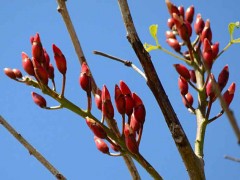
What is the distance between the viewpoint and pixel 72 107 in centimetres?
146

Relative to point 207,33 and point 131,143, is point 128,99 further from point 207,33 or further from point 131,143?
point 207,33

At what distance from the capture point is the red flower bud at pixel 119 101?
142 centimetres

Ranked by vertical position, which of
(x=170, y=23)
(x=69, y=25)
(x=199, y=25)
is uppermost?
(x=69, y=25)

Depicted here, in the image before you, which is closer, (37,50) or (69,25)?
(37,50)

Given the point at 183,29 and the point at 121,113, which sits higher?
the point at 183,29

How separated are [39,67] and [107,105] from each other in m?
0.29

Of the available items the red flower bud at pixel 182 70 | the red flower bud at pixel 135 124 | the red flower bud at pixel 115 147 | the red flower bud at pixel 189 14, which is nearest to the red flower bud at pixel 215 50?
the red flower bud at pixel 182 70

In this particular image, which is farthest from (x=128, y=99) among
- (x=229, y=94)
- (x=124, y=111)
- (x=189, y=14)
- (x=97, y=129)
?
(x=189, y=14)

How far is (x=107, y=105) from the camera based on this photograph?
1416 mm

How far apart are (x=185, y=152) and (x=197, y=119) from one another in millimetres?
334

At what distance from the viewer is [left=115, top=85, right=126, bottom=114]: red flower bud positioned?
1420mm

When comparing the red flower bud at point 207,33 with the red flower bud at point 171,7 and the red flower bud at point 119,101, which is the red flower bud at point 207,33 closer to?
the red flower bud at point 171,7

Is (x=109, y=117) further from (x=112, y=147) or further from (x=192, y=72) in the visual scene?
(x=192, y=72)

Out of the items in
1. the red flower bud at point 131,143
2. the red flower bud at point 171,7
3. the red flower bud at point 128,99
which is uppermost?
the red flower bud at point 171,7
